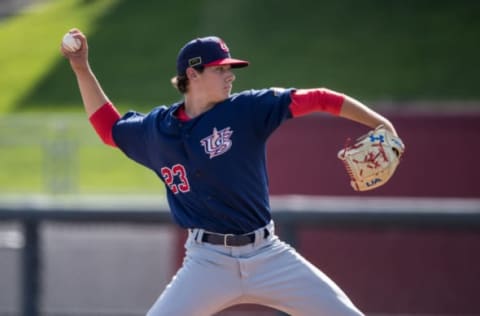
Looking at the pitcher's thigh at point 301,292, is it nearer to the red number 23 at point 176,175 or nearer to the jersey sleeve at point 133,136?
the red number 23 at point 176,175

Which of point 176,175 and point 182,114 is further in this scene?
point 182,114

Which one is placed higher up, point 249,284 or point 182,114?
point 182,114

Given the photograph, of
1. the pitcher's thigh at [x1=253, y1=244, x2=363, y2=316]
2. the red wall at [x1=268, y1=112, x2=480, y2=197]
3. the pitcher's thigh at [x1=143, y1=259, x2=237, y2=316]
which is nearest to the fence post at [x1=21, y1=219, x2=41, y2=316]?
the pitcher's thigh at [x1=143, y1=259, x2=237, y2=316]

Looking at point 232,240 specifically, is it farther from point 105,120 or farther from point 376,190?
point 376,190

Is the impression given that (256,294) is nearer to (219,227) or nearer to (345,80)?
(219,227)

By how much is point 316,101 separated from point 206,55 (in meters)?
0.58

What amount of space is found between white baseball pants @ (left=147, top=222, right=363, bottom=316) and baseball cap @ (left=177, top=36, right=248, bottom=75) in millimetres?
778

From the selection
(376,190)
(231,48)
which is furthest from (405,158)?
(231,48)

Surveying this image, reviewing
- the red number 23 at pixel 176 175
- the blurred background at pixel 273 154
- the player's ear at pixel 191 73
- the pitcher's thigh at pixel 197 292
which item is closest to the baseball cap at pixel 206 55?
the player's ear at pixel 191 73

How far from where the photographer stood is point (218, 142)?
4.51 m

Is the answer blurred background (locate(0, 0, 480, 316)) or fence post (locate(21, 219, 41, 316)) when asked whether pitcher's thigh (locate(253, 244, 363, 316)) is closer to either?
blurred background (locate(0, 0, 480, 316))

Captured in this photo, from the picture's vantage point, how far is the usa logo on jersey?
14.8 feet

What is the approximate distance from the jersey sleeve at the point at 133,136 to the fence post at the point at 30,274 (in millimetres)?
1101

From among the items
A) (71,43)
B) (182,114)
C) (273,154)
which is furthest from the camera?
(273,154)
